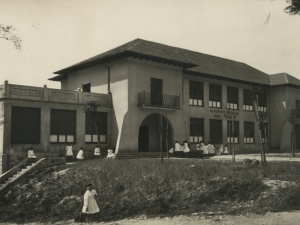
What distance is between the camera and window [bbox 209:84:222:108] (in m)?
30.8

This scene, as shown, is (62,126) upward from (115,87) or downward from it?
A: downward

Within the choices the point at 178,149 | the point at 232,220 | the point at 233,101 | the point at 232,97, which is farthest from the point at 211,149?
the point at 232,220

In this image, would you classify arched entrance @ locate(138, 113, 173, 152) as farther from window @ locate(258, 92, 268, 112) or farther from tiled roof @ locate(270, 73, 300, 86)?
tiled roof @ locate(270, 73, 300, 86)

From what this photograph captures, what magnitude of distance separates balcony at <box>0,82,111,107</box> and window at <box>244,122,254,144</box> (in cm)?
1400

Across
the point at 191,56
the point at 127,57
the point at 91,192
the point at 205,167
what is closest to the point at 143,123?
the point at 127,57

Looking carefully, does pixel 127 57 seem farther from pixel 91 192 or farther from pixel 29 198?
pixel 91 192

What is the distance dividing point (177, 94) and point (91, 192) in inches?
627

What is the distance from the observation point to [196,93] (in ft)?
97.1

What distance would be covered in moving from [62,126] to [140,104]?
516 cm

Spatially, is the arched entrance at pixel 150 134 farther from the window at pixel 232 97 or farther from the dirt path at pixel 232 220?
the dirt path at pixel 232 220

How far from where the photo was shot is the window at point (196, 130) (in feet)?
95.2

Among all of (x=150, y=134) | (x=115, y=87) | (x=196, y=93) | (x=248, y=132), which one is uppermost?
(x=196, y=93)

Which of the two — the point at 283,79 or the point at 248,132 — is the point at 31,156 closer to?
the point at 248,132

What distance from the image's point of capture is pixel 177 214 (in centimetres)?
1203
